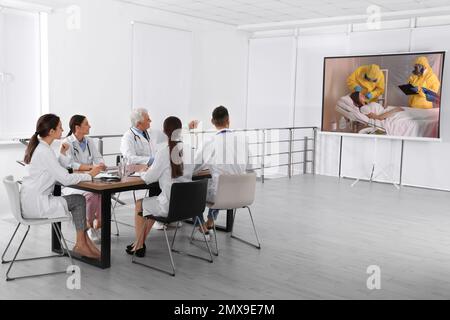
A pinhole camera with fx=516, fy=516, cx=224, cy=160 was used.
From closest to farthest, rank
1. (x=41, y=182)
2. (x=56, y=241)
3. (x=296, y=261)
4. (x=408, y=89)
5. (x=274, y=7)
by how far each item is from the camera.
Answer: (x=41, y=182)
(x=296, y=261)
(x=56, y=241)
(x=274, y=7)
(x=408, y=89)

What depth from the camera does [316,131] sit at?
9062 mm

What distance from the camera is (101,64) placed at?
7062mm

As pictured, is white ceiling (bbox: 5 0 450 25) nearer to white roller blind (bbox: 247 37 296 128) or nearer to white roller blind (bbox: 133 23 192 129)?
white roller blind (bbox: 133 23 192 129)

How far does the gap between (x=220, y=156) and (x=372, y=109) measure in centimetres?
425

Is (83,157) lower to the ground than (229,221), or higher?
higher

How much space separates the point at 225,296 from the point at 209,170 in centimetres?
155

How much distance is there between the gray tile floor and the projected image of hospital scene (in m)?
1.55

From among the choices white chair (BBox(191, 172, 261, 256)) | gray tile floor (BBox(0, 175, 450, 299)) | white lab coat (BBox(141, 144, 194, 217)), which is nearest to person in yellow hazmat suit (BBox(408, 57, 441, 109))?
gray tile floor (BBox(0, 175, 450, 299))

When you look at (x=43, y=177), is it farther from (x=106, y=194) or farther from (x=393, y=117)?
(x=393, y=117)

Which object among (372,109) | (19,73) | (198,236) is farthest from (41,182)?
(372,109)
